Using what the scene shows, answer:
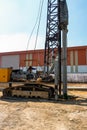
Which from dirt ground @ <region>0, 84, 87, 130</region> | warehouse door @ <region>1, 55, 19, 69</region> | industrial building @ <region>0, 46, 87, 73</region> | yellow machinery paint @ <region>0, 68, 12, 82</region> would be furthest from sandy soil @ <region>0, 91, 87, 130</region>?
warehouse door @ <region>1, 55, 19, 69</region>

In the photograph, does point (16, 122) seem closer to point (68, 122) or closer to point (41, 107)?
point (68, 122)

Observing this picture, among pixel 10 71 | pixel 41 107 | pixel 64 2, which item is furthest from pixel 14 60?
pixel 41 107

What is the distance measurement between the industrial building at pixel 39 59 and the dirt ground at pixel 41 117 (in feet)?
101

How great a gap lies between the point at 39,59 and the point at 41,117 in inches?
1630

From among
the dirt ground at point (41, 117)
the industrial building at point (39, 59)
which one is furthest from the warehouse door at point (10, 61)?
the dirt ground at point (41, 117)

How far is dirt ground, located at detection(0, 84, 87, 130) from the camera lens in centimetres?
830

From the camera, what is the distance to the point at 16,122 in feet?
28.9

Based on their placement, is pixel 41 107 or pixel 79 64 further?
pixel 79 64

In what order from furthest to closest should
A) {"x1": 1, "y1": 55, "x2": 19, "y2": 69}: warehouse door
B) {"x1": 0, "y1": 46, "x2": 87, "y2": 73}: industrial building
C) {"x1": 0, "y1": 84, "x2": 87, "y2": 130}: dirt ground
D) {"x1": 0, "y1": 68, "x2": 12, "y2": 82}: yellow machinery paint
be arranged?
1. {"x1": 1, "y1": 55, "x2": 19, "y2": 69}: warehouse door
2. {"x1": 0, "y1": 46, "x2": 87, "y2": 73}: industrial building
3. {"x1": 0, "y1": 68, "x2": 12, "y2": 82}: yellow machinery paint
4. {"x1": 0, "y1": 84, "x2": 87, "y2": 130}: dirt ground

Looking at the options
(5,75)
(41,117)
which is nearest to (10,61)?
(5,75)

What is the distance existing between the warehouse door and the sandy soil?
43292mm

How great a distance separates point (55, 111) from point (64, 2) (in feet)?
25.1

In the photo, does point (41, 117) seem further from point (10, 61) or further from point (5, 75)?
point (10, 61)

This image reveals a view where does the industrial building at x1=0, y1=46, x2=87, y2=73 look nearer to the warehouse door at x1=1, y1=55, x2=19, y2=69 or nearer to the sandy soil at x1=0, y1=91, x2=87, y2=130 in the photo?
the warehouse door at x1=1, y1=55, x2=19, y2=69
